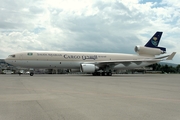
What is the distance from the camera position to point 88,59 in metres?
32.5

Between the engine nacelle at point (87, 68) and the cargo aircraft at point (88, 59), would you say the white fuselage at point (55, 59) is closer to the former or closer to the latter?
the cargo aircraft at point (88, 59)

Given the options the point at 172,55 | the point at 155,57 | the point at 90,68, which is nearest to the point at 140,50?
the point at 155,57

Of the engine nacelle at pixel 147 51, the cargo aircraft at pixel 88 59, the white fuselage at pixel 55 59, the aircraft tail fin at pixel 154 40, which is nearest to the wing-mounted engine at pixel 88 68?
the cargo aircraft at pixel 88 59

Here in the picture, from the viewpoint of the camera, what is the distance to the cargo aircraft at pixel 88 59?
28.9 meters

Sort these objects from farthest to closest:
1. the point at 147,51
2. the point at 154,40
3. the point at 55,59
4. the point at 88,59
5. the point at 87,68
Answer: the point at 154,40 < the point at 147,51 < the point at 88,59 < the point at 87,68 < the point at 55,59

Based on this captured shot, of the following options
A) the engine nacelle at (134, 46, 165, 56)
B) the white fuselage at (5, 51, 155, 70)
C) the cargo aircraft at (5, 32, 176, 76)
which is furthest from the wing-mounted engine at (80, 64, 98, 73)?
the engine nacelle at (134, 46, 165, 56)

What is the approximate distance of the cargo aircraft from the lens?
1137 inches

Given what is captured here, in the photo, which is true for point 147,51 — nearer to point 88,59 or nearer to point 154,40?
point 154,40

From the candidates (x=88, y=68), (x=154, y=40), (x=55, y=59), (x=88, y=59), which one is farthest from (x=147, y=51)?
(x=55, y=59)
